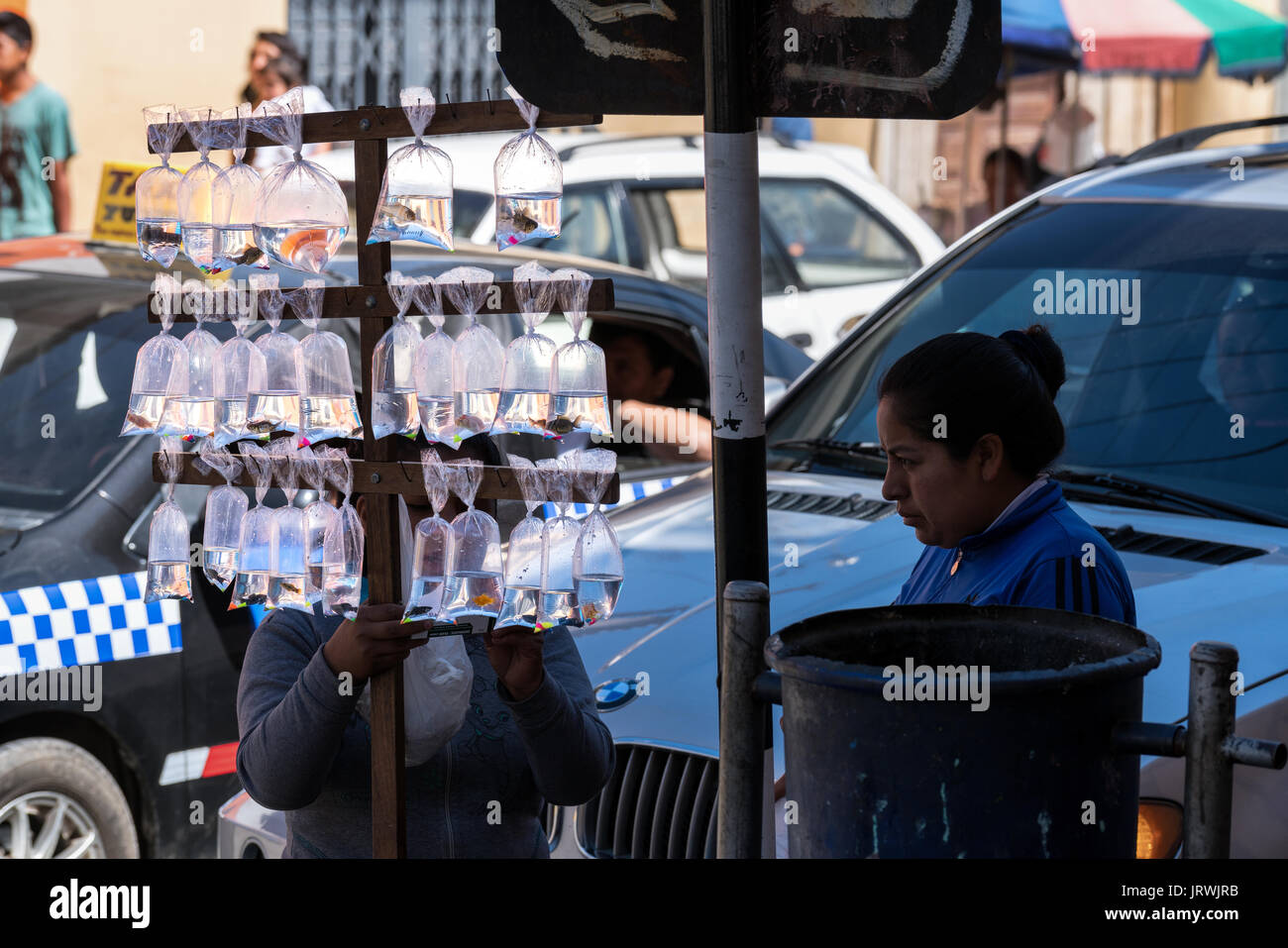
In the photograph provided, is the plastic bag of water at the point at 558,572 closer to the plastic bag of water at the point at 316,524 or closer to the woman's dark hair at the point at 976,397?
the plastic bag of water at the point at 316,524

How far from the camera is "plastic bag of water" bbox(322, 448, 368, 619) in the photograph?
2.58m

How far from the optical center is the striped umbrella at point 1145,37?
12484 mm

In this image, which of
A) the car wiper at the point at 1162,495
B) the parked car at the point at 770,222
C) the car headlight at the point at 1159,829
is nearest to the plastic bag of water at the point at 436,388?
the car headlight at the point at 1159,829

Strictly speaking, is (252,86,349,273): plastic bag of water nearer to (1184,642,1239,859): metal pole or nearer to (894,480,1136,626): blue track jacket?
(894,480,1136,626): blue track jacket

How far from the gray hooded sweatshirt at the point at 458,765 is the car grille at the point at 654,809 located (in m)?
0.36

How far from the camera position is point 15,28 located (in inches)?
370

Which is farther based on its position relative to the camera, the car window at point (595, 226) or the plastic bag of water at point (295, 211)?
the car window at point (595, 226)

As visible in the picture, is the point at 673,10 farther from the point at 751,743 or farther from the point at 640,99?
the point at 751,743

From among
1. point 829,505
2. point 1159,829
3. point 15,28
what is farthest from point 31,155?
point 1159,829

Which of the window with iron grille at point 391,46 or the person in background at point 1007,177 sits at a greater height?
the window with iron grille at point 391,46

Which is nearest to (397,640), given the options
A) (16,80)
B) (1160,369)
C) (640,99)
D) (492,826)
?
(492,826)

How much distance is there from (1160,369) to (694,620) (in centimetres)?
126

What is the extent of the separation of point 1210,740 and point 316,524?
54.7 inches
